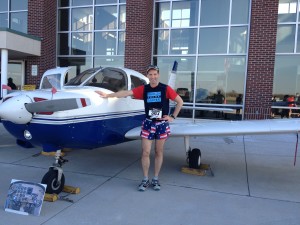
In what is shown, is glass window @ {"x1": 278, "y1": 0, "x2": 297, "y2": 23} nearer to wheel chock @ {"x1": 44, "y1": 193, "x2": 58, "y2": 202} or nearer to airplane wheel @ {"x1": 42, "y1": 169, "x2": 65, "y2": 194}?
airplane wheel @ {"x1": 42, "y1": 169, "x2": 65, "y2": 194}

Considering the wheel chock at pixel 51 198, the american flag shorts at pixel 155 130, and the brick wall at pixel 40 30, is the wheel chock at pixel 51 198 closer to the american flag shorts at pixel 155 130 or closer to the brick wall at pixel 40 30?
the american flag shorts at pixel 155 130

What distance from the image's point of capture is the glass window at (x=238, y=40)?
11.3 metres

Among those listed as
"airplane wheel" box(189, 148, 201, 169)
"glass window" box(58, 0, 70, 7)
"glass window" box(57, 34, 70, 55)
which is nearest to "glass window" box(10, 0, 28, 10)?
"glass window" box(58, 0, 70, 7)

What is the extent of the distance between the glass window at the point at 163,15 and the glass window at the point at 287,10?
4.25m

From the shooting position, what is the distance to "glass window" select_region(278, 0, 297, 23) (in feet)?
36.0

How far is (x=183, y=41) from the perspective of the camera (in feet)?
40.1

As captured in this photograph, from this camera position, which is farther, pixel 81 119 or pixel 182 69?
pixel 182 69

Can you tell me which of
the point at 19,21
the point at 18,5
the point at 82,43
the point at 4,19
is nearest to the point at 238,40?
the point at 82,43

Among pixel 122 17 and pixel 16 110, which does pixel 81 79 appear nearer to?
pixel 16 110

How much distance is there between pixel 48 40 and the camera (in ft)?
42.1

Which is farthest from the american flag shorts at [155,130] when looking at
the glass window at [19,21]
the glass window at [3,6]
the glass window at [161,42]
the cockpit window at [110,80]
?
the glass window at [3,6]

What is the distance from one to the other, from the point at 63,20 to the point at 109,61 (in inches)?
119

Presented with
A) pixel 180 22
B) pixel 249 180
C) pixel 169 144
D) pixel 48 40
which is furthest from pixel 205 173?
pixel 48 40

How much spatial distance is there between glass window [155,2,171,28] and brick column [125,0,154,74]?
71 centimetres
